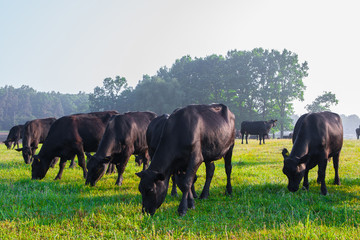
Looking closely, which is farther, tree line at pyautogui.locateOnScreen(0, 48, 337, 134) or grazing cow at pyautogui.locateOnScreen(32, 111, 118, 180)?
tree line at pyautogui.locateOnScreen(0, 48, 337, 134)

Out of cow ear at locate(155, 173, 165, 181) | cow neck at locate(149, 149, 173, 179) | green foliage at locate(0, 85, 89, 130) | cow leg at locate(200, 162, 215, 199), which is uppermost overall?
green foliage at locate(0, 85, 89, 130)

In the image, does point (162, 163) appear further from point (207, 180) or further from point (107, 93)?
point (107, 93)

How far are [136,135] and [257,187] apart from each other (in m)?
4.40

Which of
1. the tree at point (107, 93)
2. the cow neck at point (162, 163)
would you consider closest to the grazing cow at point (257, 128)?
the cow neck at point (162, 163)

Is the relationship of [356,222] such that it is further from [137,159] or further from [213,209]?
[137,159]

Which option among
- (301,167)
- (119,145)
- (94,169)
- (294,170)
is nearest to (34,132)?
(119,145)

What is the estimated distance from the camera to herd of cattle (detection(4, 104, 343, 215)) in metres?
5.46

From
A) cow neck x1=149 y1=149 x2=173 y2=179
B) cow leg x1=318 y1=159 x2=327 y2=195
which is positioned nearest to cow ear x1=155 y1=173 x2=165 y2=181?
cow neck x1=149 y1=149 x2=173 y2=179

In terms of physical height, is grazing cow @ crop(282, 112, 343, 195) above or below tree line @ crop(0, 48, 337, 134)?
below

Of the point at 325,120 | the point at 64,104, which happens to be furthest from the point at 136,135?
the point at 64,104

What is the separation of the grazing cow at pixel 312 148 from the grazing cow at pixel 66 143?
6942 mm

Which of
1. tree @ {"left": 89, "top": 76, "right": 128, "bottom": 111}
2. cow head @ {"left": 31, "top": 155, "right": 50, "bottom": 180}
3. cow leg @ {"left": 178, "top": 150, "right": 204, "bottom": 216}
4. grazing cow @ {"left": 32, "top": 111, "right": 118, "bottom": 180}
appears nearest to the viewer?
cow leg @ {"left": 178, "top": 150, "right": 204, "bottom": 216}

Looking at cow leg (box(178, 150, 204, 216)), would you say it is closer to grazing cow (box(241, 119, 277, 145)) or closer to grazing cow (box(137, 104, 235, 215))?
grazing cow (box(137, 104, 235, 215))

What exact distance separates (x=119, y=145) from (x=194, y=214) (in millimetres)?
4442
